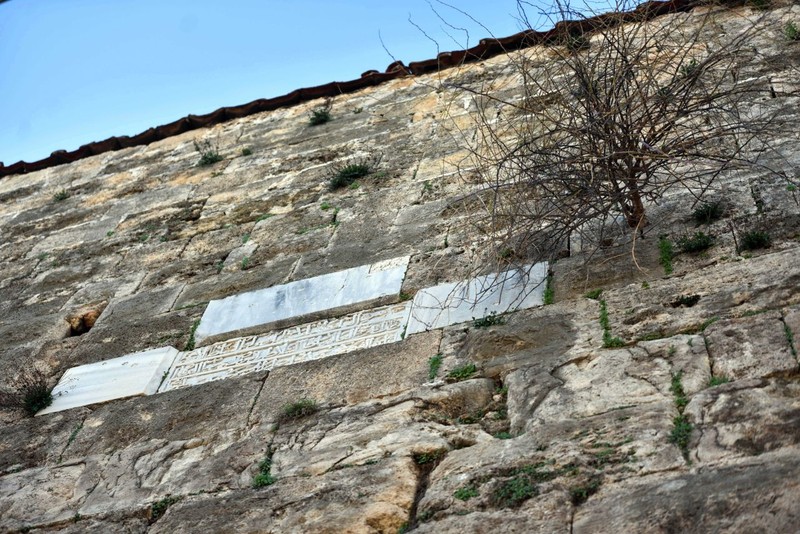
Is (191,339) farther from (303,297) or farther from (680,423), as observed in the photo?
(680,423)

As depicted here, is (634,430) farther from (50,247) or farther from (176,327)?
(50,247)

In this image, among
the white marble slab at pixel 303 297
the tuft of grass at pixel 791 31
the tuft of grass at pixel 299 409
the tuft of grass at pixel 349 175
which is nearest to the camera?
the tuft of grass at pixel 299 409

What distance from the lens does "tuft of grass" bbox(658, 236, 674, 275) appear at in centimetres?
365

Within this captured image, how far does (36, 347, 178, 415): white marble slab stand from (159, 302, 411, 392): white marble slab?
68 mm

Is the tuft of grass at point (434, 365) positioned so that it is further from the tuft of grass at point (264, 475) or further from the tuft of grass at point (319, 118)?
the tuft of grass at point (319, 118)

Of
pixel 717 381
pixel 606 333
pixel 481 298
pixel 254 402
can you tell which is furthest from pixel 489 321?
pixel 717 381

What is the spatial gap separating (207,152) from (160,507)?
12.8 feet

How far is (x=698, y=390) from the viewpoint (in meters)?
2.88

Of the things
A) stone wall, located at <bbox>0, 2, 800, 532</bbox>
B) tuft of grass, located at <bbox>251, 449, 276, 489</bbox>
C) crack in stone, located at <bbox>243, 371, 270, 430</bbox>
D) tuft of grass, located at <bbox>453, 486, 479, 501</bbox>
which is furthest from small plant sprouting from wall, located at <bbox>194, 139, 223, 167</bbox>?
tuft of grass, located at <bbox>453, 486, 479, 501</bbox>

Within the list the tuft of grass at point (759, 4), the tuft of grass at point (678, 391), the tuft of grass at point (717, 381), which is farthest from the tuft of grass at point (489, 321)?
the tuft of grass at point (759, 4)

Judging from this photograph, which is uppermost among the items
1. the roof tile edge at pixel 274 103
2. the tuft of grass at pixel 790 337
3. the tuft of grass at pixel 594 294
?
A: the roof tile edge at pixel 274 103

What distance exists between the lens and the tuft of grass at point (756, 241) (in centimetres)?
354

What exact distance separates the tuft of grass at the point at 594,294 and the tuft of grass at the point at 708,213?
0.54 metres

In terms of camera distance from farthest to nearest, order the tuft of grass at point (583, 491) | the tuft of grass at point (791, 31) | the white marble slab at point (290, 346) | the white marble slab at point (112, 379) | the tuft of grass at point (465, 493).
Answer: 1. the tuft of grass at point (791, 31)
2. the white marble slab at point (112, 379)
3. the white marble slab at point (290, 346)
4. the tuft of grass at point (465, 493)
5. the tuft of grass at point (583, 491)
